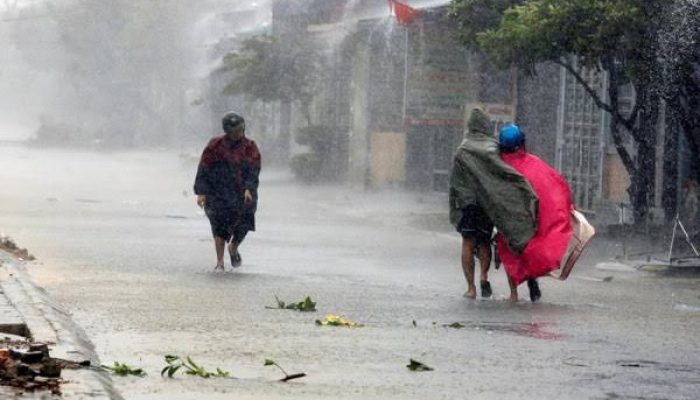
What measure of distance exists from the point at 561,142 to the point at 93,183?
12605 millimetres

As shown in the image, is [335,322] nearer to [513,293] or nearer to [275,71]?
[513,293]

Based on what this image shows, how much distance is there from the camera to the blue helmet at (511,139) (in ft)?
45.6

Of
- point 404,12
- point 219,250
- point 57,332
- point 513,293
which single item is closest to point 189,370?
point 57,332

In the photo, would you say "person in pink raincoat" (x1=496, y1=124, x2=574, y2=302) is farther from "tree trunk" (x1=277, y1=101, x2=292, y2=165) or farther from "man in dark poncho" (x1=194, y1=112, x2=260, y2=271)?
"tree trunk" (x1=277, y1=101, x2=292, y2=165)

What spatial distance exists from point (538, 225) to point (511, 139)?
30.5 inches

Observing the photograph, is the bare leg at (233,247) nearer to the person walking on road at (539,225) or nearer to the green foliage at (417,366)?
the person walking on road at (539,225)

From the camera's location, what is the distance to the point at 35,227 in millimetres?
21906

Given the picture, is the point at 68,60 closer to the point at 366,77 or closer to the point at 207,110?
the point at 207,110

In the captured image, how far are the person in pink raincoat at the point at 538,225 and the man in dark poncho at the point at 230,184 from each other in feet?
10.7

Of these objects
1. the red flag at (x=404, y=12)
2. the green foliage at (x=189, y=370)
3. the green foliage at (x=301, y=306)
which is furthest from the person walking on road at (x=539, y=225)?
the red flag at (x=404, y=12)

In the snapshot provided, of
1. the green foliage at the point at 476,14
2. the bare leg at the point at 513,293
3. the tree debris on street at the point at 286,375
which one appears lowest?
Answer: the bare leg at the point at 513,293

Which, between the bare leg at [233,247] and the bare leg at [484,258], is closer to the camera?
the bare leg at [484,258]

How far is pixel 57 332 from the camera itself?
9.56m

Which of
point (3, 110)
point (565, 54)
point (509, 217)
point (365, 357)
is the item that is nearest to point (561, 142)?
point (565, 54)
